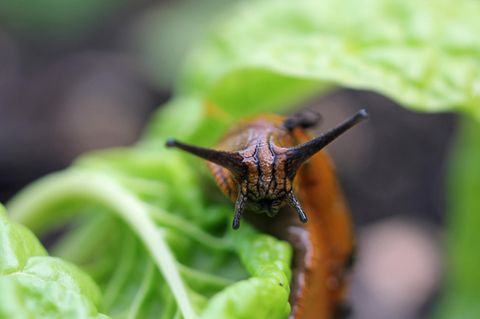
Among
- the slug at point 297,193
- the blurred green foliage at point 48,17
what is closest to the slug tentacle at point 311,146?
the slug at point 297,193

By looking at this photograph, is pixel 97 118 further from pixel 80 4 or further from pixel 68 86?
pixel 80 4

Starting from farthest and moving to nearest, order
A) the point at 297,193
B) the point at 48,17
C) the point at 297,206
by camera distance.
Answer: the point at 48,17 < the point at 297,193 < the point at 297,206

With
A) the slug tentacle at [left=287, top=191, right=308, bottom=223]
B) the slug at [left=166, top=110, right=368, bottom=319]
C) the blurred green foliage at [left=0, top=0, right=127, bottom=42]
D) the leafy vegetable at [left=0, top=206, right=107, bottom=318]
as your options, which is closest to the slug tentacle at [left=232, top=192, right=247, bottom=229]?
the slug at [left=166, top=110, right=368, bottom=319]

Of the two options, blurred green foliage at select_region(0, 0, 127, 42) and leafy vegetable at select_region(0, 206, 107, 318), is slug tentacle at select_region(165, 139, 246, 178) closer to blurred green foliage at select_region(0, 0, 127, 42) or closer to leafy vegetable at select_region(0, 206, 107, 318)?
leafy vegetable at select_region(0, 206, 107, 318)

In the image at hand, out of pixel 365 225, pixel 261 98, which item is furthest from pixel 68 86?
pixel 261 98

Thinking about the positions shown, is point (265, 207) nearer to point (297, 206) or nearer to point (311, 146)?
point (297, 206)

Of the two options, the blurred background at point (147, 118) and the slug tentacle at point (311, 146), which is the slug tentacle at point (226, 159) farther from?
the blurred background at point (147, 118)

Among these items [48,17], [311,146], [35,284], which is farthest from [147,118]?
[35,284]
